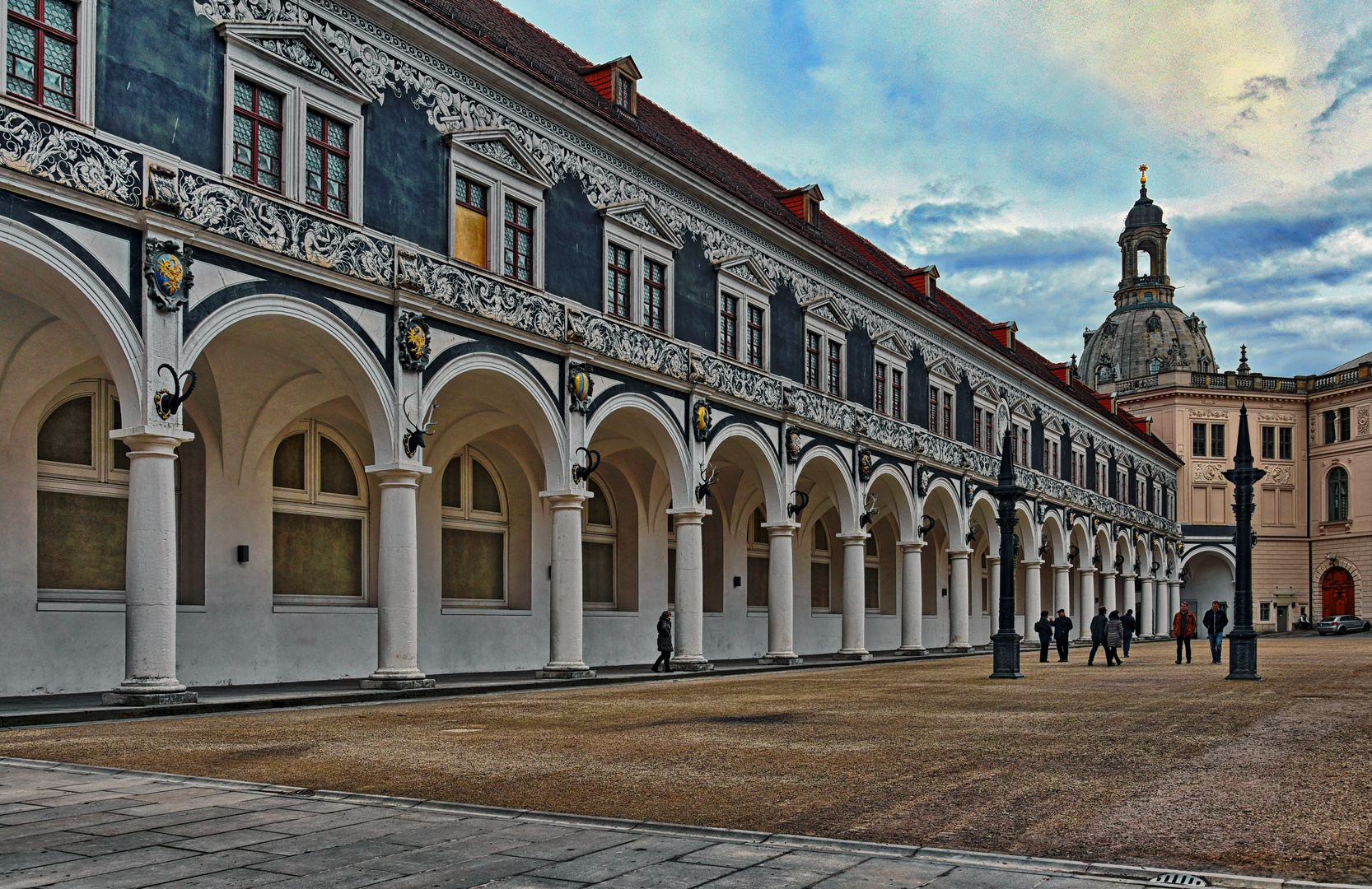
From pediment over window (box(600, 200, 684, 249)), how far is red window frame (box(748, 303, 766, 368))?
3352 millimetres

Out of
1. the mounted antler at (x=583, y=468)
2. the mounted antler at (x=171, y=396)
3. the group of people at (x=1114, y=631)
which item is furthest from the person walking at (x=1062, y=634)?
the mounted antler at (x=171, y=396)

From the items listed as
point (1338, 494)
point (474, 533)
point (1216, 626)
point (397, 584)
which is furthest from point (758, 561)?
point (1338, 494)

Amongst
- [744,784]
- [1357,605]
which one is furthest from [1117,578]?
[744,784]

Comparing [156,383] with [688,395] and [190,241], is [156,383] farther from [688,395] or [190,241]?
[688,395]

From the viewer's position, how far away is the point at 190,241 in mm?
15289

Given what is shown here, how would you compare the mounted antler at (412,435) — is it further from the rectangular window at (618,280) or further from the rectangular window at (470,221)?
the rectangular window at (618,280)

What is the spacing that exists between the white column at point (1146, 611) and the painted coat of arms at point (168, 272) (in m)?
56.4

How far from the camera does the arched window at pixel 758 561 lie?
112 ft

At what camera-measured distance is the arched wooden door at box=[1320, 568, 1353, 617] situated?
75.6m

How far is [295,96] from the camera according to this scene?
17422mm

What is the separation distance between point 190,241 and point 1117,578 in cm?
5656

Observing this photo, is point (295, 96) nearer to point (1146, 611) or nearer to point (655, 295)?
point (655, 295)

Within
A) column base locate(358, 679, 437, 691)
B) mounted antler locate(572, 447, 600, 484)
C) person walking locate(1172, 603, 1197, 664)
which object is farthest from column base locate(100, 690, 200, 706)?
person walking locate(1172, 603, 1197, 664)

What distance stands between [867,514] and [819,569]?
20.5 ft
